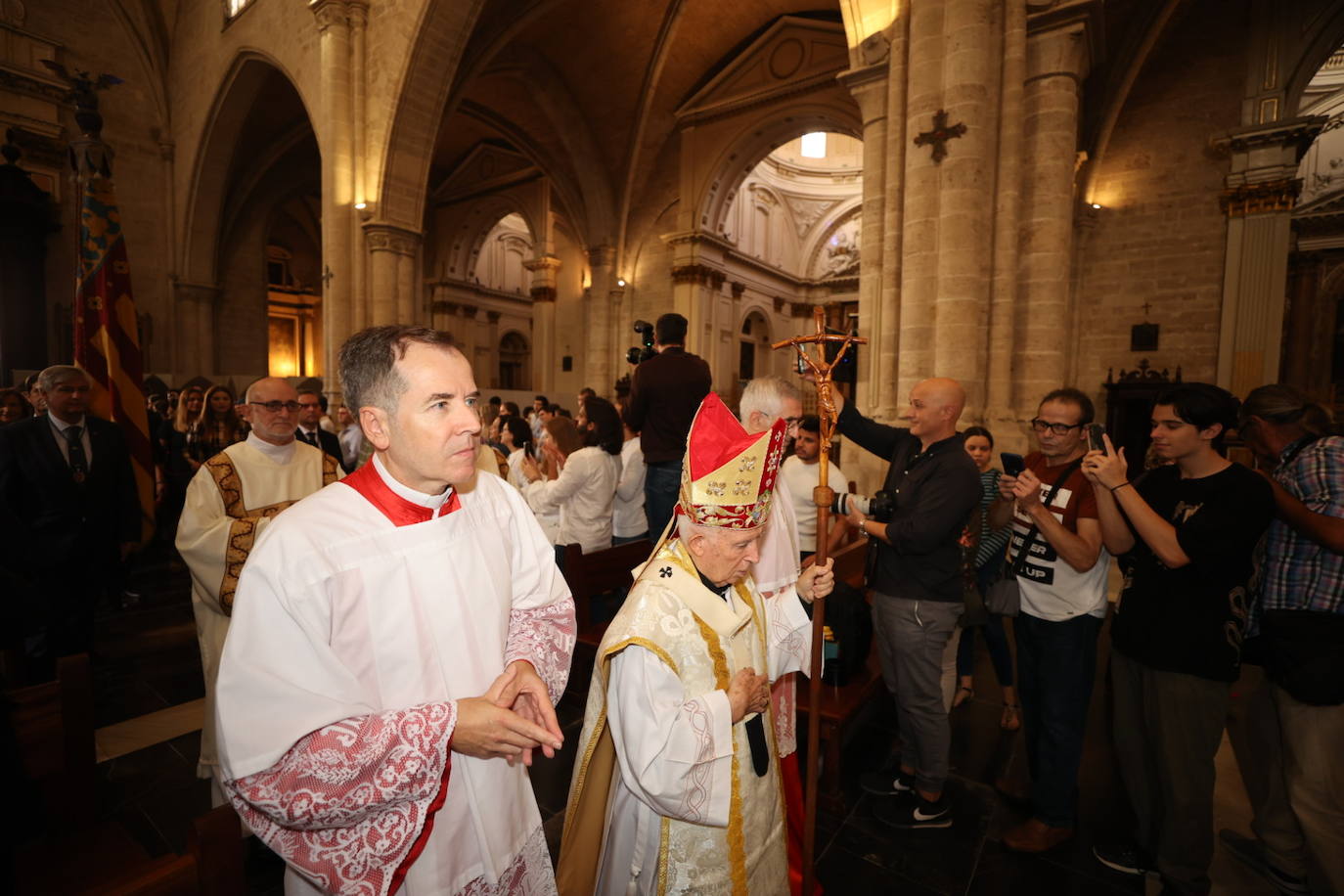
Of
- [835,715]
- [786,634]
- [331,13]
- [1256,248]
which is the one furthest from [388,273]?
[1256,248]

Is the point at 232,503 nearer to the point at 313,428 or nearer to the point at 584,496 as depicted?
the point at 584,496

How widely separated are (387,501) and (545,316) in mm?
18893

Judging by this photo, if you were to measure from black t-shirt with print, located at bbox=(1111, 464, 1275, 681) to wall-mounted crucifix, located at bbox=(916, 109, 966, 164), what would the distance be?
484 centimetres

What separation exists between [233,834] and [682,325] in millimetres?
3559

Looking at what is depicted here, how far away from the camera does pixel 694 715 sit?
1504 mm

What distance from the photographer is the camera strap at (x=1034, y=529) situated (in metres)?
2.64

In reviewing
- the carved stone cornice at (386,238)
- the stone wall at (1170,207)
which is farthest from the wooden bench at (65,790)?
the stone wall at (1170,207)

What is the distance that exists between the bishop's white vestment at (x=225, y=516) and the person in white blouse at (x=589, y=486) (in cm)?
164

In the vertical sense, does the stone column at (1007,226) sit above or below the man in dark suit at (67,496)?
above

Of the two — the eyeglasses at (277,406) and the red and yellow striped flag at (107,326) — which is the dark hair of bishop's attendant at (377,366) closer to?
the eyeglasses at (277,406)

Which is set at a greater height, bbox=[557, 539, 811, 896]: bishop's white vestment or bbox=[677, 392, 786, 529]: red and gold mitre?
bbox=[677, 392, 786, 529]: red and gold mitre

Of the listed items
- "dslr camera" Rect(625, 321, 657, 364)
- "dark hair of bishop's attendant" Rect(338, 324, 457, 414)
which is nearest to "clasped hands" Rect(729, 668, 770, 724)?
"dark hair of bishop's attendant" Rect(338, 324, 457, 414)

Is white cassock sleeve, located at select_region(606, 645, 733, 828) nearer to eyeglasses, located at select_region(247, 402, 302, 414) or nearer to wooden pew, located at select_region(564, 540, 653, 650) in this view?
wooden pew, located at select_region(564, 540, 653, 650)

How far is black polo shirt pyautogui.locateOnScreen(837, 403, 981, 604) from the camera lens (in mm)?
2627
